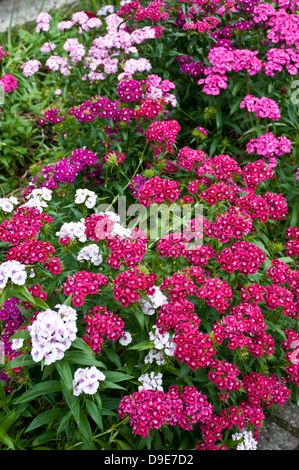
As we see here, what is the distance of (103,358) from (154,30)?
2.63 meters

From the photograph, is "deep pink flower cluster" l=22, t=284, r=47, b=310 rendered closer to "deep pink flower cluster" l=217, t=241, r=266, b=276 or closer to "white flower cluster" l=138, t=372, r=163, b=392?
"white flower cluster" l=138, t=372, r=163, b=392

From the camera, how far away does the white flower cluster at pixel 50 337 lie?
2209 mm

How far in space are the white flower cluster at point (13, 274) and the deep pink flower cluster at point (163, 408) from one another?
2.47ft

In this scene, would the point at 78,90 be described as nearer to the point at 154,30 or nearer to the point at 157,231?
the point at 154,30

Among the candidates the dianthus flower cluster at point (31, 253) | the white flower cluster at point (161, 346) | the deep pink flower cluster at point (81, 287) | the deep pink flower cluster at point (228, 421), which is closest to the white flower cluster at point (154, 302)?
the white flower cluster at point (161, 346)

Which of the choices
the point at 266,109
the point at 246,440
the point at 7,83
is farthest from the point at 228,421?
the point at 7,83

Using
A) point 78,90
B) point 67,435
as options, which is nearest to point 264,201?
point 67,435

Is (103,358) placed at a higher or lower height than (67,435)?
higher

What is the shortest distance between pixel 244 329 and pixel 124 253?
718 millimetres

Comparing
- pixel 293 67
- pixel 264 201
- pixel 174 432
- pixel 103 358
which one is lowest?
pixel 174 432

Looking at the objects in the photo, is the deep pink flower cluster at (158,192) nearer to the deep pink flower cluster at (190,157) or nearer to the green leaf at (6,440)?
the deep pink flower cluster at (190,157)

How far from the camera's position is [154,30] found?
13.1ft

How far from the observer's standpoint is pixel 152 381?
99.8 inches

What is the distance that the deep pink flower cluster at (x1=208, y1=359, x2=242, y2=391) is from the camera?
96.3 inches
